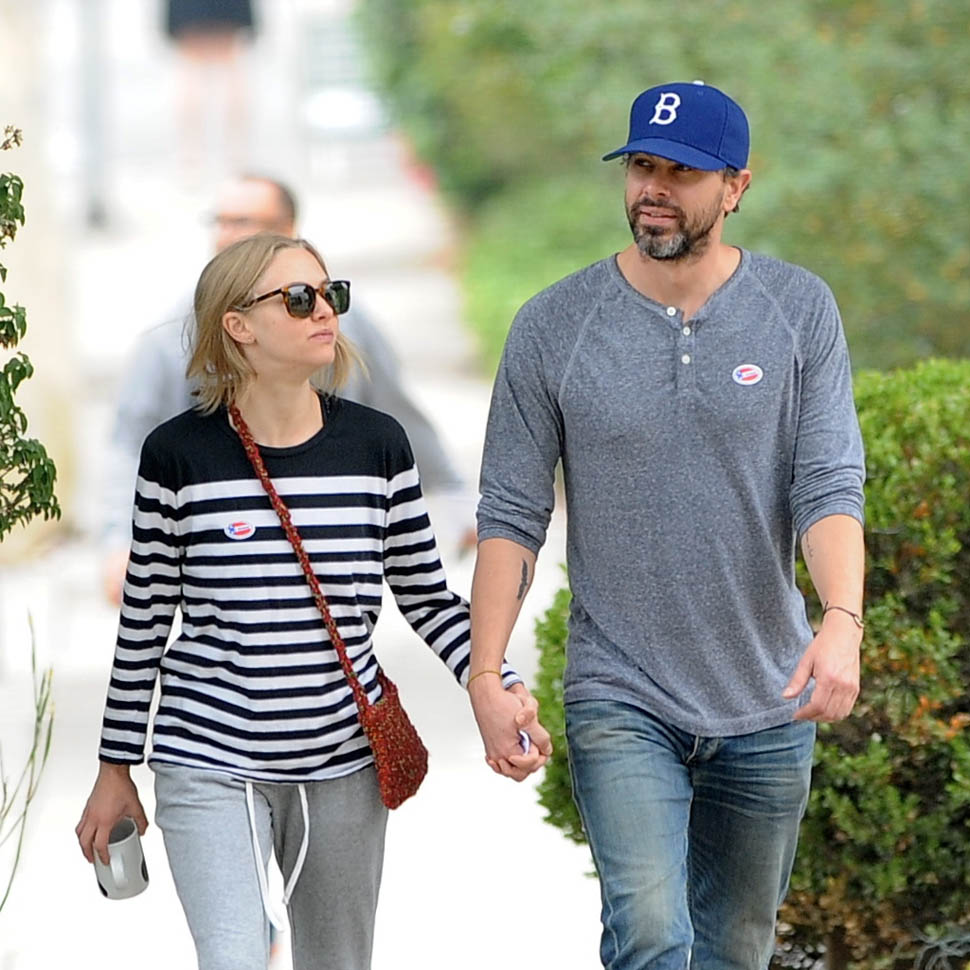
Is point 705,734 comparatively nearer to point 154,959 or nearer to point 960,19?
point 154,959

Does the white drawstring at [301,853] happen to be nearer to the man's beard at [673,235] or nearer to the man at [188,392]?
the man's beard at [673,235]

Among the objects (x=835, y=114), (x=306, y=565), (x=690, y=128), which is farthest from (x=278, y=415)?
(x=835, y=114)

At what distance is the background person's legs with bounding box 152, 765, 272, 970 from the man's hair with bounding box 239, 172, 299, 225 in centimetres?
226

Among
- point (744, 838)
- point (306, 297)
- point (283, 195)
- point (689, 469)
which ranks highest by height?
point (283, 195)

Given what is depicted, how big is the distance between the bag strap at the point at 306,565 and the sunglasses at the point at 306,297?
226mm

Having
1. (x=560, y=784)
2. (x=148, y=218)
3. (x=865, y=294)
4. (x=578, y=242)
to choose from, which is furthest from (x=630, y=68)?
(x=148, y=218)

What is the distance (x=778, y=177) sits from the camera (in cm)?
1173

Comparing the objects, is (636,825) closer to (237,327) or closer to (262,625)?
(262,625)

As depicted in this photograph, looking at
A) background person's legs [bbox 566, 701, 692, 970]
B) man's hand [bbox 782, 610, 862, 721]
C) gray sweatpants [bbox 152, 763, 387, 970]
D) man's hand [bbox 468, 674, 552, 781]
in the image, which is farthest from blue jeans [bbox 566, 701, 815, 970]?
gray sweatpants [bbox 152, 763, 387, 970]

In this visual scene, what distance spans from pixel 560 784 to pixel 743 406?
136cm

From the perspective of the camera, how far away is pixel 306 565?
11.7ft

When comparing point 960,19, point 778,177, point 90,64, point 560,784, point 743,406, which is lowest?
point 560,784

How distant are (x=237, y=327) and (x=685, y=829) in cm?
116

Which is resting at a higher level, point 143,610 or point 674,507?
point 674,507
